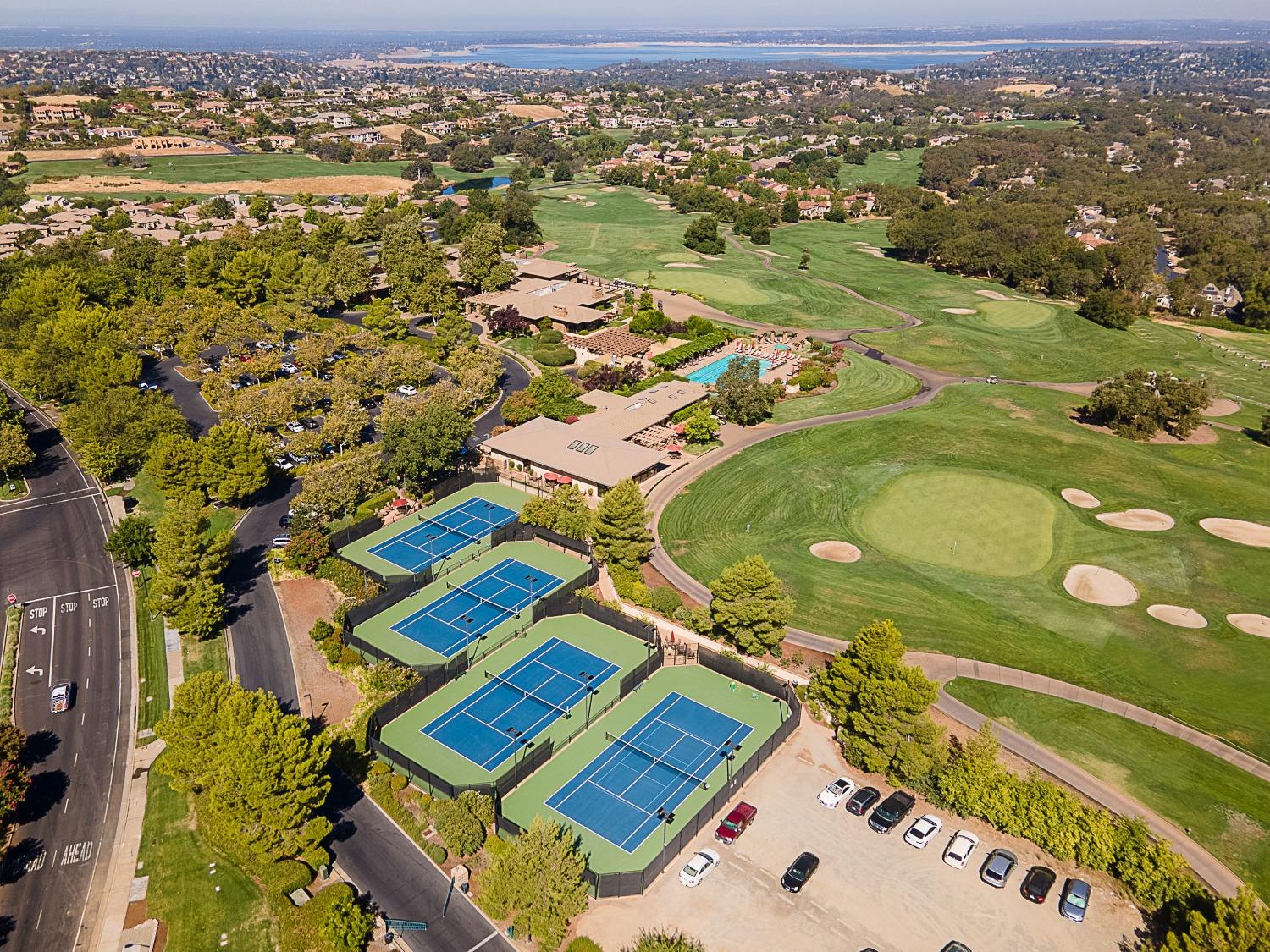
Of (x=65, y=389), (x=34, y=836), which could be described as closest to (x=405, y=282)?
(x=65, y=389)

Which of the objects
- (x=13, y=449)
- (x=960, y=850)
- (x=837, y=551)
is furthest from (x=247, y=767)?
(x=13, y=449)

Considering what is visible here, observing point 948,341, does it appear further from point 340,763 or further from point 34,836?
point 34,836

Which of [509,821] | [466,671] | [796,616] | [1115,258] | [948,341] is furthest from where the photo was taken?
[1115,258]

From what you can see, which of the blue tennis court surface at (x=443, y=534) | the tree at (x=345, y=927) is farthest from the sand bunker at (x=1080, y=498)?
the tree at (x=345, y=927)

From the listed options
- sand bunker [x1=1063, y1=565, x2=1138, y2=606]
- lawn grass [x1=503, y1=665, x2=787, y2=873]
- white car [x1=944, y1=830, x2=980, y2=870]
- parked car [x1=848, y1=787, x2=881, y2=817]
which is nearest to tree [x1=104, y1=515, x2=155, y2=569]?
lawn grass [x1=503, y1=665, x2=787, y2=873]

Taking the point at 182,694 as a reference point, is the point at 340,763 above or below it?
below

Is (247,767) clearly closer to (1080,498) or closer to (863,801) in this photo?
(863,801)
